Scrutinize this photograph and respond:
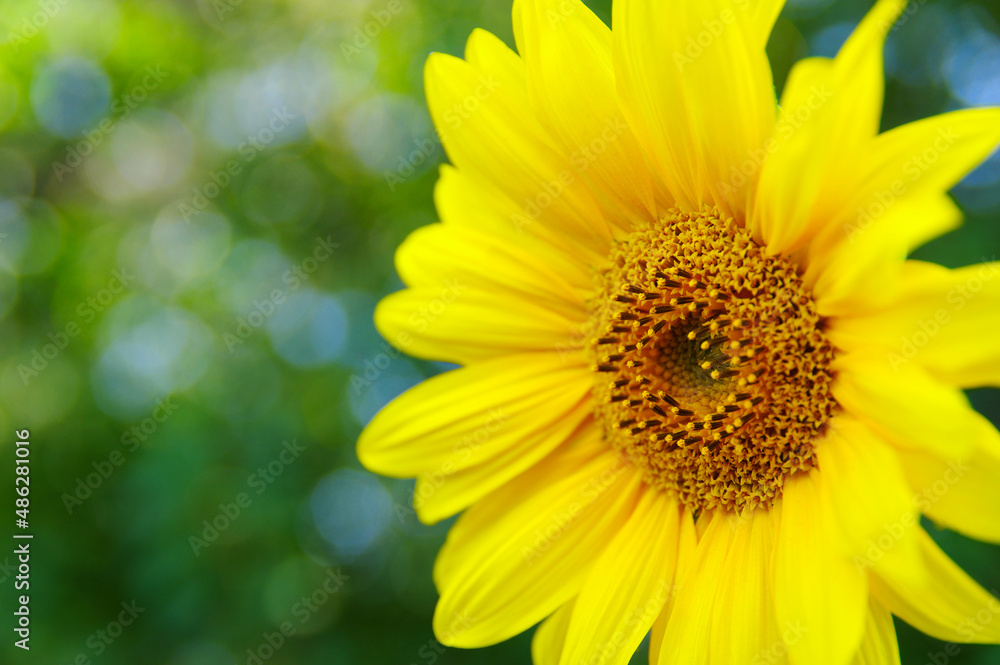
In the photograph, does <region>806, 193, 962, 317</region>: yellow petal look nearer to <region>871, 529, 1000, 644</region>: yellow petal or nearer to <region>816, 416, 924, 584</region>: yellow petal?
<region>816, 416, 924, 584</region>: yellow petal

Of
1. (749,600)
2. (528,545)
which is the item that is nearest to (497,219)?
(528,545)

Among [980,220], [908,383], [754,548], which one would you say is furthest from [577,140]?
[980,220]

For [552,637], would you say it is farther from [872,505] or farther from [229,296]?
[229,296]

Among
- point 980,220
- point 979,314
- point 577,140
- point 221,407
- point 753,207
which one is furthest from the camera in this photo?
point 221,407

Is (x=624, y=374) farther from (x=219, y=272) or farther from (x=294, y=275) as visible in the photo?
(x=219, y=272)

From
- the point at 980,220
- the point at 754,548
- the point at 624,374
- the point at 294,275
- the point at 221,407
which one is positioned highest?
the point at 294,275

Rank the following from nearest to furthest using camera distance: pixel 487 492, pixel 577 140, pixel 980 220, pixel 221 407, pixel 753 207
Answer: pixel 753 207 < pixel 577 140 < pixel 487 492 < pixel 980 220 < pixel 221 407

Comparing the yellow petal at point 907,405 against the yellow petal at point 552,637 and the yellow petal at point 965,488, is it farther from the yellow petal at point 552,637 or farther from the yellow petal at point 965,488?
the yellow petal at point 552,637
